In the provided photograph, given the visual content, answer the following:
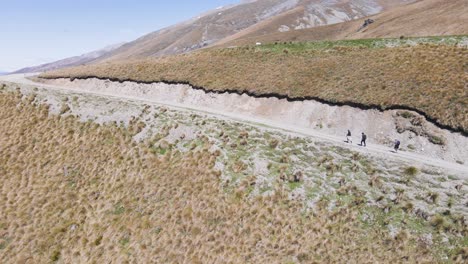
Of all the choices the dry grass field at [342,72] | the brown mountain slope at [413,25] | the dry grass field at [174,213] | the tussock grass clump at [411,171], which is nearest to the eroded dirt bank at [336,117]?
the dry grass field at [342,72]

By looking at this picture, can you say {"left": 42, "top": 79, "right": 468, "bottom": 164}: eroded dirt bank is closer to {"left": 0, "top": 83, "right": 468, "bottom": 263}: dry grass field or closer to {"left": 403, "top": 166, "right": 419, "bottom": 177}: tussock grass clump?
{"left": 403, "top": 166, "right": 419, "bottom": 177}: tussock grass clump

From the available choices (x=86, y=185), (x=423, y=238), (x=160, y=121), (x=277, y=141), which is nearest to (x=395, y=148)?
(x=277, y=141)

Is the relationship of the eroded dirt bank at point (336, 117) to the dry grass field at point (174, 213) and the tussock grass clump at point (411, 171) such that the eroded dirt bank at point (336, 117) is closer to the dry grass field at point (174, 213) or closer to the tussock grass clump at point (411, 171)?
the tussock grass clump at point (411, 171)

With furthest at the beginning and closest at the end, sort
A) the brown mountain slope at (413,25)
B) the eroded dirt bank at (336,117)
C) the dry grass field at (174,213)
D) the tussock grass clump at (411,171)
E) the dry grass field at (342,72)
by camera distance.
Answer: the brown mountain slope at (413,25)
the dry grass field at (342,72)
the eroded dirt bank at (336,117)
the tussock grass clump at (411,171)
the dry grass field at (174,213)

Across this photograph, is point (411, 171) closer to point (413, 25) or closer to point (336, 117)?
point (336, 117)

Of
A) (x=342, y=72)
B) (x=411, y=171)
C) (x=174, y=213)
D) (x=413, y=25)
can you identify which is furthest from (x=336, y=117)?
(x=413, y=25)
